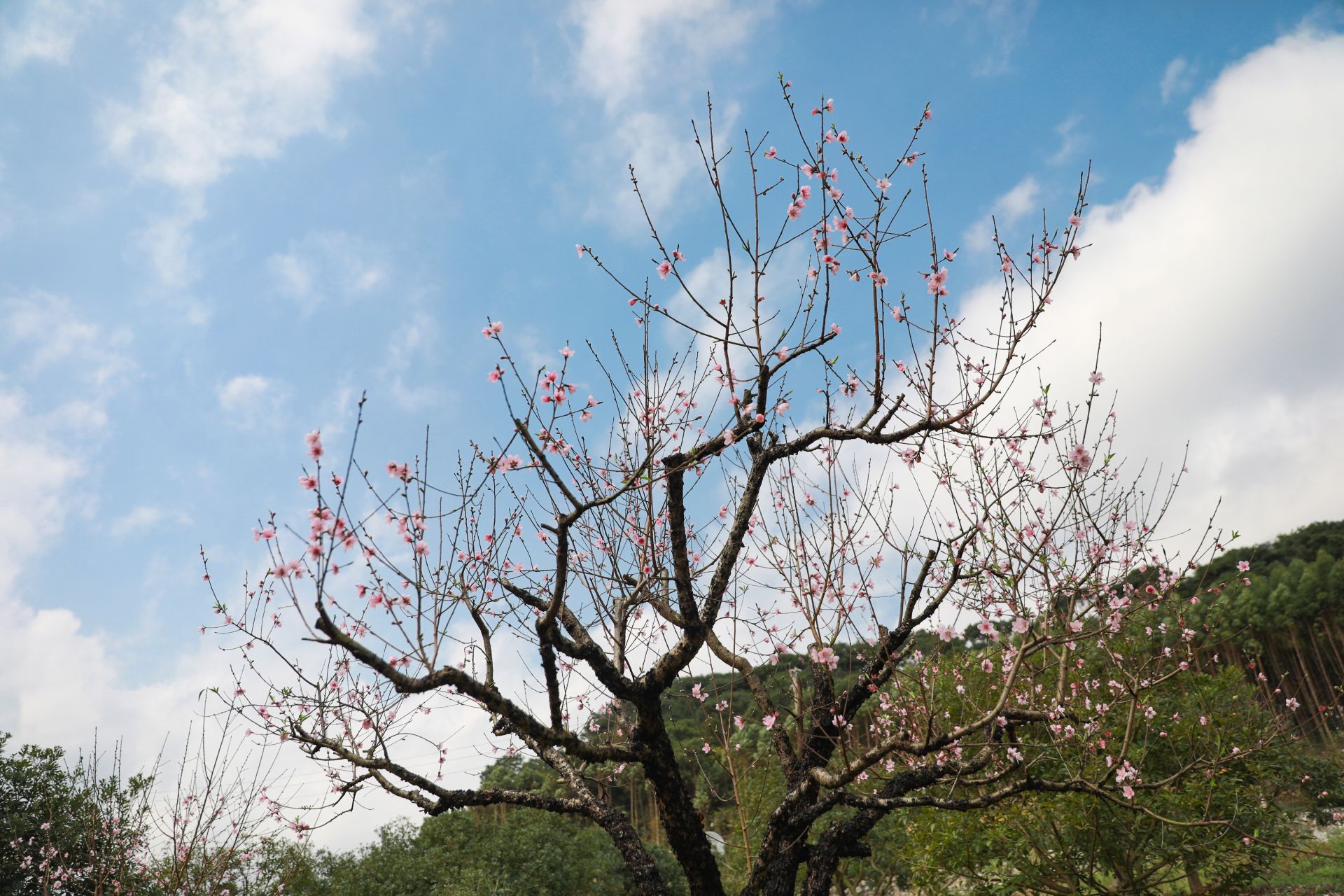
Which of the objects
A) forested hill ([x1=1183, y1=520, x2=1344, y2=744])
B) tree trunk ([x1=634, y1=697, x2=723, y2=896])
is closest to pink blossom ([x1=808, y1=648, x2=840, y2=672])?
tree trunk ([x1=634, y1=697, x2=723, y2=896])

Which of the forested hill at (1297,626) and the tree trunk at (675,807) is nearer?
the tree trunk at (675,807)

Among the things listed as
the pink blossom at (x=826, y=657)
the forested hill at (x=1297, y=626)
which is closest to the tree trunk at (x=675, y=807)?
the pink blossom at (x=826, y=657)

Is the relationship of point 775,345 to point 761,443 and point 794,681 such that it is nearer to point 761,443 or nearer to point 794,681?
point 761,443

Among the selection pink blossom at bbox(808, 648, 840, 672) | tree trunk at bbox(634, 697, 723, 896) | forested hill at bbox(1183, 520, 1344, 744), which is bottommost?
forested hill at bbox(1183, 520, 1344, 744)

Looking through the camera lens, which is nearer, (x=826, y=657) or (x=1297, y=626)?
(x=826, y=657)

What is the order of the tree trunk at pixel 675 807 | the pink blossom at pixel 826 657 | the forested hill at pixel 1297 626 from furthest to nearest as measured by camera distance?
the forested hill at pixel 1297 626, the pink blossom at pixel 826 657, the tree trunk at pixel 675 807

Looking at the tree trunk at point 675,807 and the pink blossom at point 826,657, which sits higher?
the pink blossom at point 826,657

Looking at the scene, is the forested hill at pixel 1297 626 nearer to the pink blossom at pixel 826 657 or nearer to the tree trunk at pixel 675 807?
the pink blossom at pixel 826 657

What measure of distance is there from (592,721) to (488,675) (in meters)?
3.21

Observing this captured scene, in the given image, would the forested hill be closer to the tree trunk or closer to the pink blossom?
the pink blossom

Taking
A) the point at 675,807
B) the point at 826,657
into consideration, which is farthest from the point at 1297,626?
the point at 675,807

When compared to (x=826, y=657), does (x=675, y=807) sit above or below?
below

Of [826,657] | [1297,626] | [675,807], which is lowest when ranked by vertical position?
[1297,626]

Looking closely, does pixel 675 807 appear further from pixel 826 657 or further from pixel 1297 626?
pixel 1297 626
